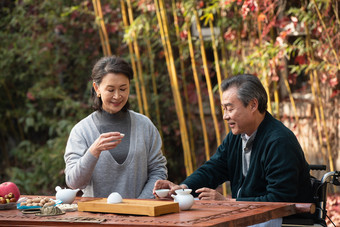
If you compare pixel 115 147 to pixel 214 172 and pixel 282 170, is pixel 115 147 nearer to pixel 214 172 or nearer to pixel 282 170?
pixel 214 172

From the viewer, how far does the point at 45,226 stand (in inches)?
91.0

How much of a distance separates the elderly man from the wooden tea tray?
0.38 m

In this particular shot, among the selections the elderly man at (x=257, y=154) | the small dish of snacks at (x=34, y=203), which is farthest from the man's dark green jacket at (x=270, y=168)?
the small dish of snacks at (x=34, y=203)

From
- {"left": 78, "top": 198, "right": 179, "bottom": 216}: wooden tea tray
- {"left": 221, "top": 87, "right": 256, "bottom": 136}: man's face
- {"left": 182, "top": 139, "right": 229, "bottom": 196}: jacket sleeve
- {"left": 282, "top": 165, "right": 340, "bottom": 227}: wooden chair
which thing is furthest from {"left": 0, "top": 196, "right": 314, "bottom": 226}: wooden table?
{"left": 182, "top": 139, "right": 229, "bottom": 196}: jacket sleeve

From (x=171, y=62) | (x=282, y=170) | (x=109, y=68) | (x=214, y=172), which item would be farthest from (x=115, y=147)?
(x=171, y=62)

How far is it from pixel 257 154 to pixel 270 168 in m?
0.12

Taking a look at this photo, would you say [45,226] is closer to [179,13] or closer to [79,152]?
[79,152]

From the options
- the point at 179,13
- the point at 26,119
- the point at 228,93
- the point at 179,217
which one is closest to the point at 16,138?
the point at 26,119

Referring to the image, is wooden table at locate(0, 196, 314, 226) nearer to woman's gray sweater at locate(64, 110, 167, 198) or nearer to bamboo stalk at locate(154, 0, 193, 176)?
woman's gray sweater at locate(64, 110, 167, 198)

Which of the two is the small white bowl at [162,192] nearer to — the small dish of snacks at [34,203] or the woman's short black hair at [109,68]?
the small dish of snacks at [34,203]

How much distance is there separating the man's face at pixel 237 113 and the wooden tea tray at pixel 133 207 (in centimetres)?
63

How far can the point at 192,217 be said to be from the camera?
2.28m

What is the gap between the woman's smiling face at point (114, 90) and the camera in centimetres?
310

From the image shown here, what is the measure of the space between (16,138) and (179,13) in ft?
9.63
